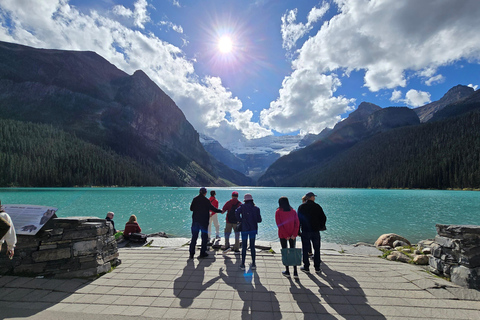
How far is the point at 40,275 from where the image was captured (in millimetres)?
6566

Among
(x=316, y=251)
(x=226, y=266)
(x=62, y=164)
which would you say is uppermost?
(x=62, y=164)

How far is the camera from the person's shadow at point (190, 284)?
5.73 m

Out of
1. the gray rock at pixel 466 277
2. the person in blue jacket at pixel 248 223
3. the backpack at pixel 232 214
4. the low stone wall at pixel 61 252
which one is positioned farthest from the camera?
the backpack at pixel 232 214

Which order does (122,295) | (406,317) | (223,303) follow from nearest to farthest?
(406,317) < (223,303) < (122,295)

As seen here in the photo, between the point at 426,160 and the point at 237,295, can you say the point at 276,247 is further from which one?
the point at 426,160

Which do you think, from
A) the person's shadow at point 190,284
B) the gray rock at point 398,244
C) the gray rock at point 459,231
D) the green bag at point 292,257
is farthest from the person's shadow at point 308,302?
the gray rock at point 398,244

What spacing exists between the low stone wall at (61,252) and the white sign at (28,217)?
0.67 feet

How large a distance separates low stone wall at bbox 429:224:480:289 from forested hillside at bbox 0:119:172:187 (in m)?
164

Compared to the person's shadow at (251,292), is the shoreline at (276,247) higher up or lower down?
lower down

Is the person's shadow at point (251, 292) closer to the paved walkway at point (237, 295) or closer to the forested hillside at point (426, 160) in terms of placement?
the paved walkway at point (237, 295)

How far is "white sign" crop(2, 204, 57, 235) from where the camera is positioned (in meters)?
6.43

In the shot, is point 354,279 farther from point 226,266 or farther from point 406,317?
point 226,266

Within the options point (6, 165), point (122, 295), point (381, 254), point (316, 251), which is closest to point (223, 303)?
point (122, 295)

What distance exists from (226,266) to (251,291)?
2.33 metres
